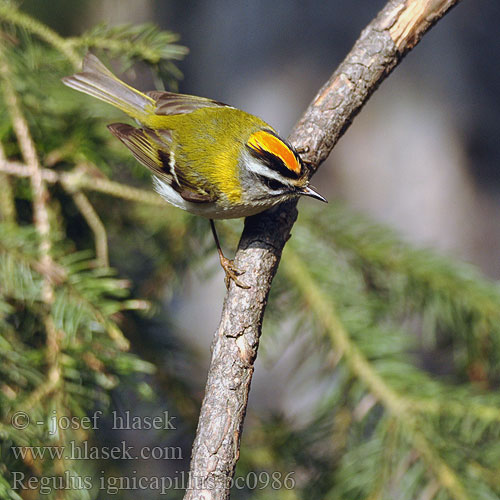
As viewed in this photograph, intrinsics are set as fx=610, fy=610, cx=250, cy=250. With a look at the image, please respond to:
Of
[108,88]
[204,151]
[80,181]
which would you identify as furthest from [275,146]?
[108,88]

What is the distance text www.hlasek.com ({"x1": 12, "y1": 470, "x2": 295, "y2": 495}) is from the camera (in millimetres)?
967

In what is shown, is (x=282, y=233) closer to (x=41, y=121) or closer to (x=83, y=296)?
(x=83, y=296)

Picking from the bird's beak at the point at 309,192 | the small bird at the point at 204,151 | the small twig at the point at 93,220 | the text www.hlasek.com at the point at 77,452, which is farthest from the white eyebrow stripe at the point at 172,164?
the text www.hlasek.com at the point at 77,452

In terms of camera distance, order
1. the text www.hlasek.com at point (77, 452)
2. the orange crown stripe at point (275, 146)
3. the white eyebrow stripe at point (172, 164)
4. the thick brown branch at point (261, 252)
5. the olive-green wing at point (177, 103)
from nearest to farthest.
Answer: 1. the thick brown branch at point (261, 252)
2. the text www.hlasek.com at point (77, 452)
3. the orange crown stripe at point (275, 146)
4. the white eyebrow stripe at point (172, 164)
5. the olive-green wing at point (177, 103)

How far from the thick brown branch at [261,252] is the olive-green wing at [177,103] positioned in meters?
0.51

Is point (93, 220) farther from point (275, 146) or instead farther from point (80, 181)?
point (275, 146)

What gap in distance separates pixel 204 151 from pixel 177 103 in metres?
0.20

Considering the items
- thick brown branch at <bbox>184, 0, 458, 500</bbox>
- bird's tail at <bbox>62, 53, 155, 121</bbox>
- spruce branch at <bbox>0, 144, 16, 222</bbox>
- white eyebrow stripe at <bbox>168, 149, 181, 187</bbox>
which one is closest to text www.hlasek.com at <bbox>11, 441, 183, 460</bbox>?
thick brown branch at <bbox>184, 0, 458, 500</bbox>

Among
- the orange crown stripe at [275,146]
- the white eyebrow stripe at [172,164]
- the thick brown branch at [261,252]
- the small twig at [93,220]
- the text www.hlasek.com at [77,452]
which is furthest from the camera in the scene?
the white eyebrow stripe at [172,164]

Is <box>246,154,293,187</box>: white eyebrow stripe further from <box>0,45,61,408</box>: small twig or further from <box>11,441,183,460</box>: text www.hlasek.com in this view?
<box>11,441,183,460</box>: text www.hlasek.com

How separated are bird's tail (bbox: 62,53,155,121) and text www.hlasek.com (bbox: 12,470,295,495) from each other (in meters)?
0.81

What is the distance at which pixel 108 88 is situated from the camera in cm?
148

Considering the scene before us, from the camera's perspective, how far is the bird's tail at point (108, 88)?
131 centimetres

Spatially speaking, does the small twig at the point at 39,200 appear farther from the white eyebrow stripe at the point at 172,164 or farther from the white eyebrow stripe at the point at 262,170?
Answer: the white eyebrow stripe at the point at 262,170
